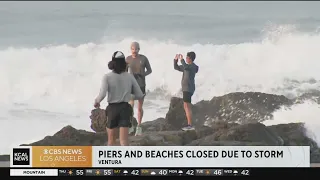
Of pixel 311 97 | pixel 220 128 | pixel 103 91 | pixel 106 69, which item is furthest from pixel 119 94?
pixel 311 97

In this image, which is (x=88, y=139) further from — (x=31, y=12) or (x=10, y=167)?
(x=31, y=12)

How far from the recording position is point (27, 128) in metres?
5.68

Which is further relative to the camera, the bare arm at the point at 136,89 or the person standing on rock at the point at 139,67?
the person standing on rock at the point at 139,67

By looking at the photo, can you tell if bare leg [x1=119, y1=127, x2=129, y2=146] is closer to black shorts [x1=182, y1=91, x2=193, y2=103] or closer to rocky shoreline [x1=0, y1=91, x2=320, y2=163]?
rocky shoreline [x1=0, y1=91, x2=320, y2=163]

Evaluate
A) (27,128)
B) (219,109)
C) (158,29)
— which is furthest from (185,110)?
(27,128)

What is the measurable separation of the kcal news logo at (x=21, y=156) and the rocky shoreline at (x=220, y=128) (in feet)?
0.24

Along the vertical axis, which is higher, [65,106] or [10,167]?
[65,106]

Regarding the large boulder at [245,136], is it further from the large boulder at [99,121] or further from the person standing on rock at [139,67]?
the large boulder at [99,121]

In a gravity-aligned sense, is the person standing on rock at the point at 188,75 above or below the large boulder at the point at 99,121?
above

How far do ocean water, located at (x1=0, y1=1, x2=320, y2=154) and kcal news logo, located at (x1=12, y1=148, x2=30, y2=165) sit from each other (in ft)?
0.24

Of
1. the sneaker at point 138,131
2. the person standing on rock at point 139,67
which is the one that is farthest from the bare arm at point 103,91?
the sneaker at point 138,131

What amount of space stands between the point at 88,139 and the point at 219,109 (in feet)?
3.24

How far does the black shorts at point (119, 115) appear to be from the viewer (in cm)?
548

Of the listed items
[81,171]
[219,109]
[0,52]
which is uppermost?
[0,52]
